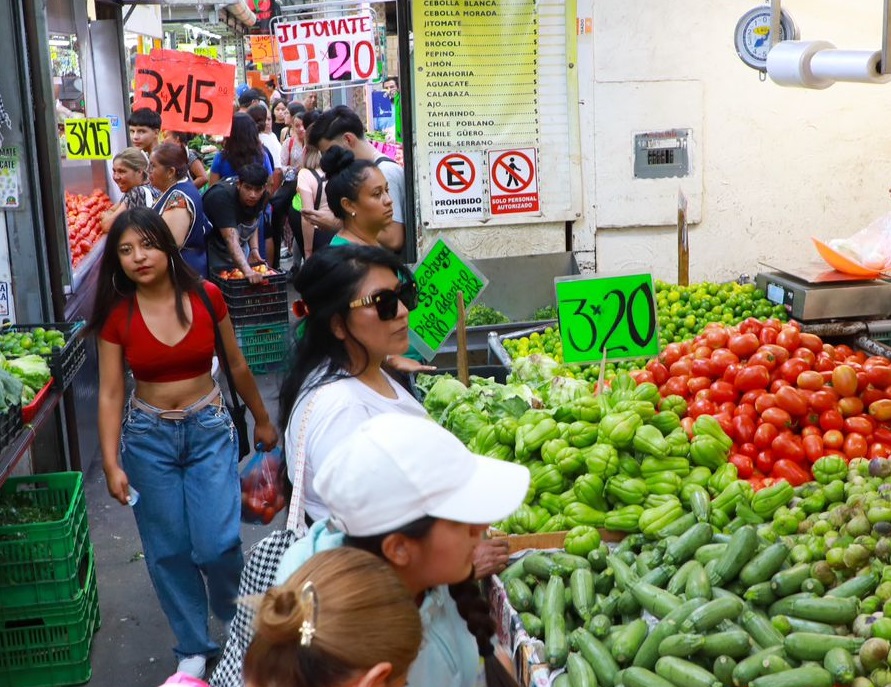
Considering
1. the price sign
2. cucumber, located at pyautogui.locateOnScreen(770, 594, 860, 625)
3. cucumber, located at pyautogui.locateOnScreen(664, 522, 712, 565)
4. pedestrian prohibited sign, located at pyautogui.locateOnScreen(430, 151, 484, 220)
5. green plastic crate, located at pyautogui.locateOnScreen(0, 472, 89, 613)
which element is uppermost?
the price sign

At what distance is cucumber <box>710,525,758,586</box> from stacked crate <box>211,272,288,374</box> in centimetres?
660

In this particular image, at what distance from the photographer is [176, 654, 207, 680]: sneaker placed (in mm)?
4797

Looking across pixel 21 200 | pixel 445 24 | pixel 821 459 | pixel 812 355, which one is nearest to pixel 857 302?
pixel 812 355

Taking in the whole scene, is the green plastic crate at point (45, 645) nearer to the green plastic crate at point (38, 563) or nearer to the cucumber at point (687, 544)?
the green plastic crate at point (38, 563)

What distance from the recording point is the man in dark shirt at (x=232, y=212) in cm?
948

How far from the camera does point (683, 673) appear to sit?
2.90 m

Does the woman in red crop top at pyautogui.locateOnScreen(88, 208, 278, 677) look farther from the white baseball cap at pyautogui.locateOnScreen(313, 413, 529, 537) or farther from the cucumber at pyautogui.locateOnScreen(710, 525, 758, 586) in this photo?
the white baseball cap at pyautogui.locateOnScreen(313, 413, 529, 537)

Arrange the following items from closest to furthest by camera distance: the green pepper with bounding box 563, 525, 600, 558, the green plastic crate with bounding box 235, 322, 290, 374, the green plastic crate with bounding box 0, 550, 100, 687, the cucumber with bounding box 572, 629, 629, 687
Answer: the cucumber with bounding box 572, 629, 629, 687 → the green pepper with bounding box 563, 525, 600, 558 → the green plastic crate with bounding box 0, 550, 100, 687 → the green plastic crate with bounding box 235, 322, 290, 374

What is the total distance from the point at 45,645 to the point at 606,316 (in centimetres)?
280

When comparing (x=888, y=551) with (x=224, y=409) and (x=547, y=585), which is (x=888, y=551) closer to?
(x=547, y=585)

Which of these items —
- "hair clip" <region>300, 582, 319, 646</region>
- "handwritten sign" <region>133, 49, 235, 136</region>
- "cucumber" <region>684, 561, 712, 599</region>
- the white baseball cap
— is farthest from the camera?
"handwritten sign" <region>133, 49, 235, 136</region>

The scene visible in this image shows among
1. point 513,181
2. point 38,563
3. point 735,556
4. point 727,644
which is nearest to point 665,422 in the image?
point 735,556

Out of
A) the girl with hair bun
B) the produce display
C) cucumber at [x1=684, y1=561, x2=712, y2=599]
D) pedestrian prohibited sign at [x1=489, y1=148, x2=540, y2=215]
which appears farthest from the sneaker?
pedestrian prohibited sign at [x1=489, y1=148, x2=540, y2=215]

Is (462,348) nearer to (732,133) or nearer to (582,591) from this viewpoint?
(582,591)
